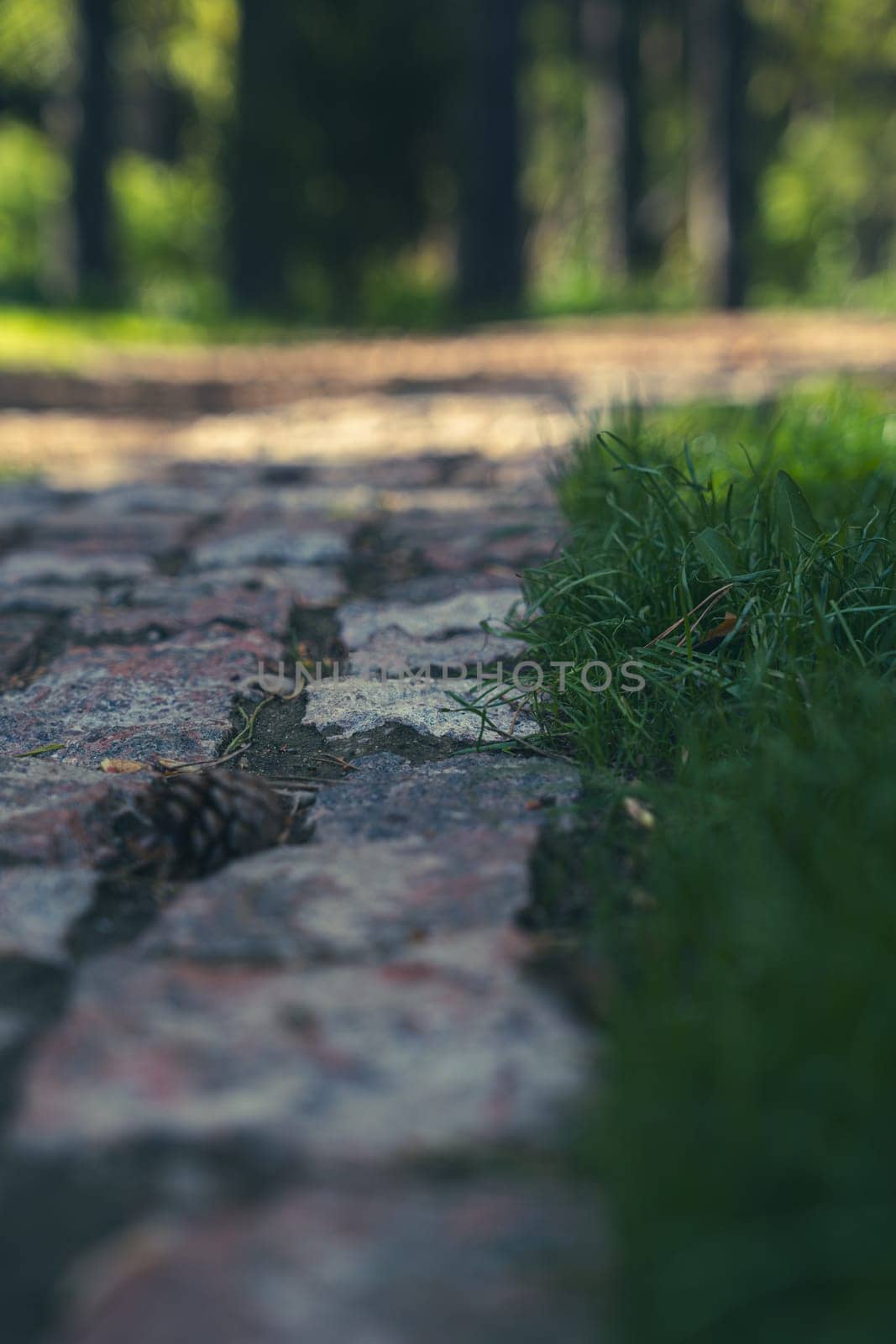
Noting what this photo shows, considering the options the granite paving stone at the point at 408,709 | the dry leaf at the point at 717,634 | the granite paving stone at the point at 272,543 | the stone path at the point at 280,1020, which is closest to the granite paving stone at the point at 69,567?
the granite paving stone at the point at 272,543

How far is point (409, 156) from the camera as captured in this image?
38.2 feet

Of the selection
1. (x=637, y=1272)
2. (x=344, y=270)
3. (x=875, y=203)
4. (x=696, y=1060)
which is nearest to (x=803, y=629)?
(x=696, y=1060)

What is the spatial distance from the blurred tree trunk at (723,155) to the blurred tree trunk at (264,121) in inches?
140

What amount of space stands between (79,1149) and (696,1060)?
0.46 meters

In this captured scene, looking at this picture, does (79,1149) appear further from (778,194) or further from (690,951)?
(778,194)

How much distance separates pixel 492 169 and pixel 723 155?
199cm

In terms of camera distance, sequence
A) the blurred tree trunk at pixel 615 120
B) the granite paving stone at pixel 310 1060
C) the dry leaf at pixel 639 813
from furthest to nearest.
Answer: the blurred tree trunk at pixel 615 120
the dry leaf at pixel 639 813
the granite paving stone at pixel 310 1060

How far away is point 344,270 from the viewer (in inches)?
469

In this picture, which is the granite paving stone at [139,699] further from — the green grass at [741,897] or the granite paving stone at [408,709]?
the green grass at [741,897]

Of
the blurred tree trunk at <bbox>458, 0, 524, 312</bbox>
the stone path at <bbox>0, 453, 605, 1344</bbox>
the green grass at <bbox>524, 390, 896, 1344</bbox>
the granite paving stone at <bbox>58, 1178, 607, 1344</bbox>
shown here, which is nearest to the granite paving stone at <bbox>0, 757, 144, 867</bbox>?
the stone path at <bbox>0, 453, 605, 1344</bbox>

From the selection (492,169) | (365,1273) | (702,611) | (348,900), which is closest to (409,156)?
(492,169)

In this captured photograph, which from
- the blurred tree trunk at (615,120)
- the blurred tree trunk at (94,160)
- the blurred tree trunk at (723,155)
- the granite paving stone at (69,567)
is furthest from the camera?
the blurred tree trunk at (615,120)

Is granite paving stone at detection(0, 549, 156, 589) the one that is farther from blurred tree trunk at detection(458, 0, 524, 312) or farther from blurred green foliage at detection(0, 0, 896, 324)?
blurred tree trunk at detection(458, 0, 524, 312)

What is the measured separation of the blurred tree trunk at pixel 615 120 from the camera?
1501 centimetres
